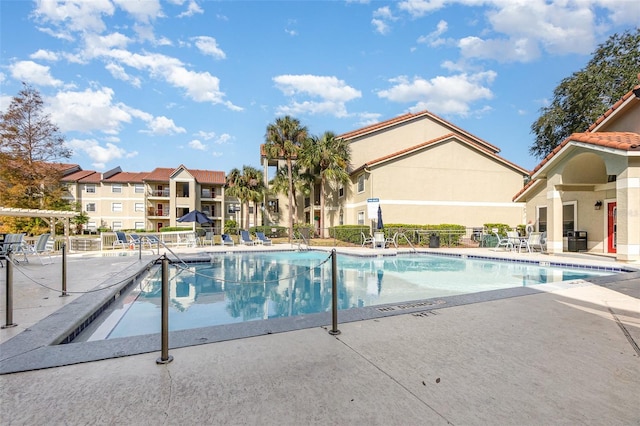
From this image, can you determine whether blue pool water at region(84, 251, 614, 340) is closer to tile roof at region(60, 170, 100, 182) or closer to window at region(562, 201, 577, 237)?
window at region(562, 201, 577, 237)

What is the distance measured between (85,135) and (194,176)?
1528cm

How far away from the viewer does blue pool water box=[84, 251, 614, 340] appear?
6.30m

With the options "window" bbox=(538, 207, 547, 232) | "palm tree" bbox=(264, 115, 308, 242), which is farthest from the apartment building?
"window" bbox=(538, 207, 547, 232)

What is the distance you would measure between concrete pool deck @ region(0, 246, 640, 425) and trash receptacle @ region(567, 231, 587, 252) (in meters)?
13.2

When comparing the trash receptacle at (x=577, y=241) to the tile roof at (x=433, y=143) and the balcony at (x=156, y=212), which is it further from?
the balcony at (x=156, y=212)

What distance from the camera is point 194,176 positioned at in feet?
140

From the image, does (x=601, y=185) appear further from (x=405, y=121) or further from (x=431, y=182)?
(x=405, y=121)

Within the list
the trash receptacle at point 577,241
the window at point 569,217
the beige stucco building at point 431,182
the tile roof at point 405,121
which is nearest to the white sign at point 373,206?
the beige stucco building at point 431,182

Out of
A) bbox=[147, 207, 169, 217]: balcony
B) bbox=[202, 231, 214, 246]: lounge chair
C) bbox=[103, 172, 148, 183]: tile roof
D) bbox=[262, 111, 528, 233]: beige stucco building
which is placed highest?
bbox=[103, 172, 148, 183]: tile roof

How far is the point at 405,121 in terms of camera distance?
2828 centimetres

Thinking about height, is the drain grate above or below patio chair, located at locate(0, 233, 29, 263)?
below

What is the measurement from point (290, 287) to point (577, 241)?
14.3 meters

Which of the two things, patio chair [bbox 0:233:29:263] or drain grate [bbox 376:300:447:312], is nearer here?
drain grate [bbox 376:300:447:312]

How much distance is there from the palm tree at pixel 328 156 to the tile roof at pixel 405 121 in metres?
1.22
